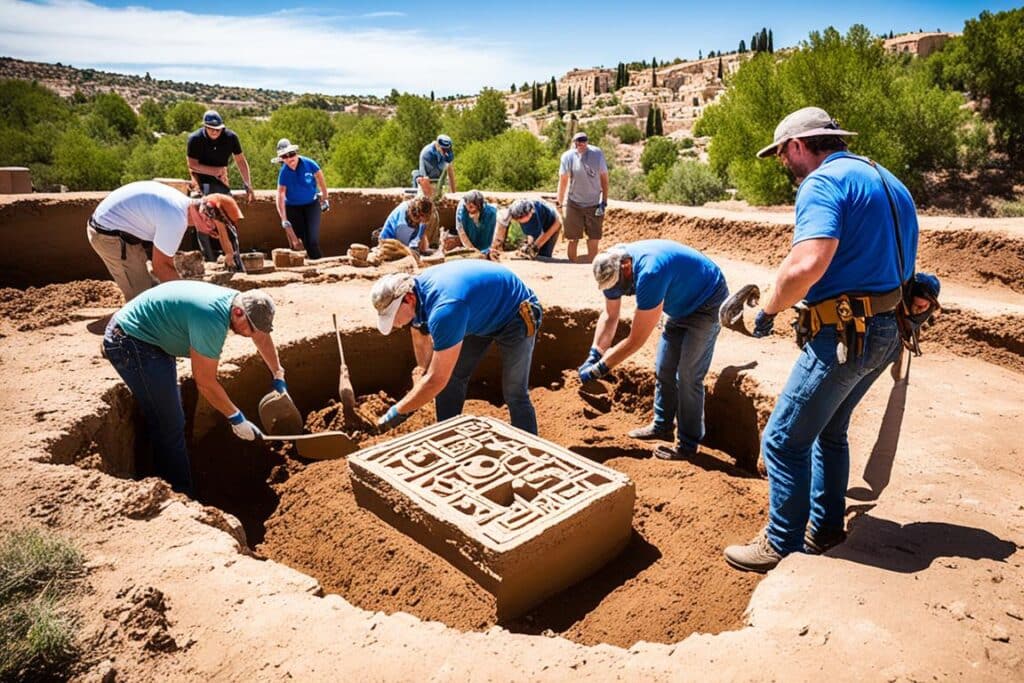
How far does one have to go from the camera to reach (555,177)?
1816cm

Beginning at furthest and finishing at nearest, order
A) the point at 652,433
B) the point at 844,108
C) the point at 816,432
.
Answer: the point at 844,108 → the point at 652,433 → the point at 816,432

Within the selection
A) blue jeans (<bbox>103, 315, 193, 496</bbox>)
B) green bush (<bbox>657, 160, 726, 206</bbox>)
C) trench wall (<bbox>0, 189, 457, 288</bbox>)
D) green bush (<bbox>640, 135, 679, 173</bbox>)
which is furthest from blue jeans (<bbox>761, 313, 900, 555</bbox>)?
green bush (<bbox>640, 135, 679, 173</bbox>)

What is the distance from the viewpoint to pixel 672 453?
479 cm

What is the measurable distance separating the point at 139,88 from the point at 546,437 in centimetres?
10635

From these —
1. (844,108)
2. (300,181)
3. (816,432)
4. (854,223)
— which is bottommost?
(816,432)

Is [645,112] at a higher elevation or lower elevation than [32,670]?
higher

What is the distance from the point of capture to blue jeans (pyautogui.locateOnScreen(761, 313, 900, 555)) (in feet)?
9.78

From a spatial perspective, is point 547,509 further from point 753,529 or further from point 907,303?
point 907,303

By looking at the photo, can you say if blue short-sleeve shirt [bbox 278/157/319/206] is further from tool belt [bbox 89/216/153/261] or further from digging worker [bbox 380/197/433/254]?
tool belt [bbox 89/216/153/261]

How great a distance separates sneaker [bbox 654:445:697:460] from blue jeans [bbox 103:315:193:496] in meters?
3.25

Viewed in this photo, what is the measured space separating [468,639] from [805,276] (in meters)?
2.02

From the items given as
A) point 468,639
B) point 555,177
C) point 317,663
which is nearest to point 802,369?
point 468,639

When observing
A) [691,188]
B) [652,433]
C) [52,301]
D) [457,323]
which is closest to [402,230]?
[52,301]

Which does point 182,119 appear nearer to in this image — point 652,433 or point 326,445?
point 326,445
